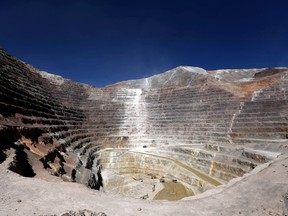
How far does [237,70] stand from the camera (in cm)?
5966

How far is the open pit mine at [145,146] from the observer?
28.4ft

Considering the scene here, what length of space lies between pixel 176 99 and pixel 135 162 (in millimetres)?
15580

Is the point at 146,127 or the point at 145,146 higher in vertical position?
the point at 146,127

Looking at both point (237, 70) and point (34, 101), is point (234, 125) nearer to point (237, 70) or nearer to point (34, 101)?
point (34, 101)

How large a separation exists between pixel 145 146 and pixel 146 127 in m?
4.67

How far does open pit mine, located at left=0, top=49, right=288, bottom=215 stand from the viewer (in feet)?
28.4

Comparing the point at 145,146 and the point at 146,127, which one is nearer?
the point at 145,146

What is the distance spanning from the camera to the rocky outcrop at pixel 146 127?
18.6 meters

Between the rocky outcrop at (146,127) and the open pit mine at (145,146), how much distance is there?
0.44ft

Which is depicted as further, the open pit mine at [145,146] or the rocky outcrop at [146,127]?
the rocky outcrop at [146,127]

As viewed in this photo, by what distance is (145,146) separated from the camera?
1326 inches

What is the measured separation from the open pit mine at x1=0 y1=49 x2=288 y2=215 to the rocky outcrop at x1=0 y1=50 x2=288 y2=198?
13cm

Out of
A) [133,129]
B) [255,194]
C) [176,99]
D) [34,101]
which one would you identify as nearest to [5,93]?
[34,101]

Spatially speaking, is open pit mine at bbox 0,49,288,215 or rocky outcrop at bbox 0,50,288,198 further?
rocky outcrop at bbox 0,50,288,198
